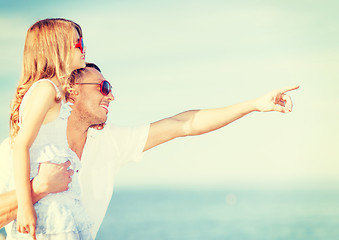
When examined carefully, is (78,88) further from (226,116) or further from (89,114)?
(226,116)

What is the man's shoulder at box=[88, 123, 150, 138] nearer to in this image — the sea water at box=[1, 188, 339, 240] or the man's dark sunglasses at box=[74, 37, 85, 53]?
the man's dark sunglasses at box=[74, 37, 85, 53]

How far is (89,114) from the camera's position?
473cm

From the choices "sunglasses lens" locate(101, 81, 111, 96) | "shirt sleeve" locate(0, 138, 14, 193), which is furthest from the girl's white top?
"sunglasses lens" locate(101, 81, 111, 96)

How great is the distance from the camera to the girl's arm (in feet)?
12.0

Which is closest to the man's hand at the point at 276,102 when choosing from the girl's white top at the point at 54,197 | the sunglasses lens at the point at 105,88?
the sunglasses lens at the point at 105,88

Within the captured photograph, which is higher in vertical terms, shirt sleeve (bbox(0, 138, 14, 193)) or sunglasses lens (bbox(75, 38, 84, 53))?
sunglasses lens (bbox(75, 38, 84, 53))

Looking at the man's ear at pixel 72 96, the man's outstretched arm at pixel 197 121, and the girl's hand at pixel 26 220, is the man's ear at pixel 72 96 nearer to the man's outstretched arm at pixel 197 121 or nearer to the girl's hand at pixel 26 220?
the man's outstretched arm at pixel 197 121

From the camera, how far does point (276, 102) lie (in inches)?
173

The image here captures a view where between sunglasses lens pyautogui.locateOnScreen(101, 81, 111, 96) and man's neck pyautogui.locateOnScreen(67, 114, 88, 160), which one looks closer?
man's neck pyautogui.locateOnScreen(67, 114, 88, 160)

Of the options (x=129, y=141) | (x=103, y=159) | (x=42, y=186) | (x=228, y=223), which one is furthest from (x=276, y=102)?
(x=228, y=223)

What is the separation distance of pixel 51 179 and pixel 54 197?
0.59 feet

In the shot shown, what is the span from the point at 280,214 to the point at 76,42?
5230cm

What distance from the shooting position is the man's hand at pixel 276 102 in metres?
4.29

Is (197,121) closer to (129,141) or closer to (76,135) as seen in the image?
(129,141)
